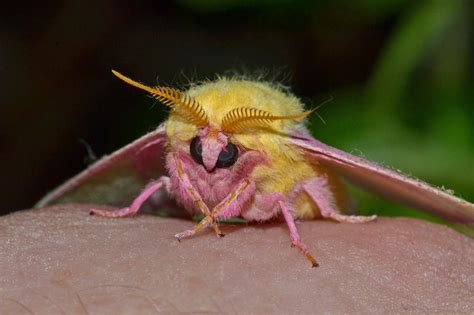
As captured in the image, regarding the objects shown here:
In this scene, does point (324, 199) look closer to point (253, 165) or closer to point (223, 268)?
point (253, 165)

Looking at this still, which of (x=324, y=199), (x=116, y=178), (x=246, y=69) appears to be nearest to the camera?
(x=324, y=199)

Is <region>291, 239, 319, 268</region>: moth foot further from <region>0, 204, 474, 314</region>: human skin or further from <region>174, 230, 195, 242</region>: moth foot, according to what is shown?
<region>174, 230, 195, 242</region>: moth foot

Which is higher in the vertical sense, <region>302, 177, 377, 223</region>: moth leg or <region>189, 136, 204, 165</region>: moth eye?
<region>189, 136, 204, 165</region>: moth eye

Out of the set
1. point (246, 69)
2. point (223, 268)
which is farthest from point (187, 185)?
point (246, 69)

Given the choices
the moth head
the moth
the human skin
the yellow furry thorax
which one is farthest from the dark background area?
the human skin

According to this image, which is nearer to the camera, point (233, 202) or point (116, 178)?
point (233, 202)

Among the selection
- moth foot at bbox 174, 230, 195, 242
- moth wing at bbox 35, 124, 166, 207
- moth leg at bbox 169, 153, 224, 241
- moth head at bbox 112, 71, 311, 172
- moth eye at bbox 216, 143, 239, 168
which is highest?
→ moth head at bbox 112, 71, 311, 172

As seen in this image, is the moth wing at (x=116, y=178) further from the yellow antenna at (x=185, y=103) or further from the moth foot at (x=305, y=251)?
the moth foot at (x=305, y=251)
